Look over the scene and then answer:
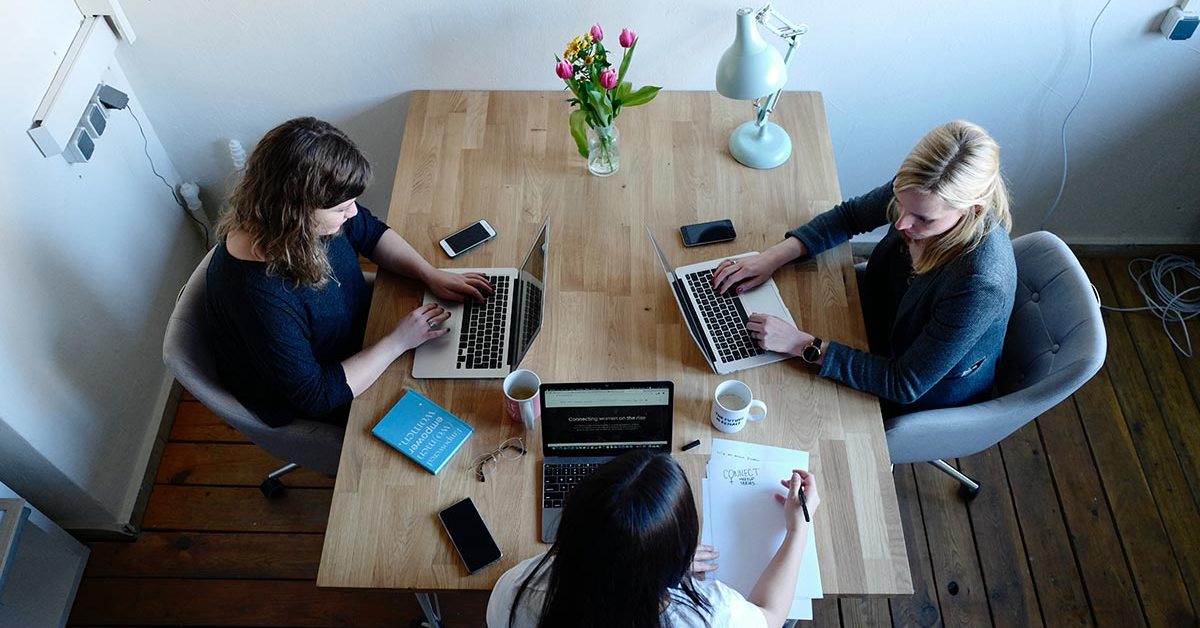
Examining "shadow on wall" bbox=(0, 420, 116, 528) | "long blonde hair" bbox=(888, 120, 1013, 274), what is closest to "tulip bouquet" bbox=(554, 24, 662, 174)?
"long blonde hair" bbox=(888, 120, 1013, 274)

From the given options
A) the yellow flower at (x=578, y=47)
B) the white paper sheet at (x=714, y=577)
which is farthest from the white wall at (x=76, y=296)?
the white paper sheet at (x=714, y=577)

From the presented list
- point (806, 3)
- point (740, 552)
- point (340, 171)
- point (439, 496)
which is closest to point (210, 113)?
point (340, 171)

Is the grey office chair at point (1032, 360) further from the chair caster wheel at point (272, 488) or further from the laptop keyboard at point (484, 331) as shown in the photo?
the chair caster wheel at point (272, 488)

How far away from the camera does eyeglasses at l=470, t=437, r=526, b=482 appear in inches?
64.7

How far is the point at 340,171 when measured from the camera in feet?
5.31

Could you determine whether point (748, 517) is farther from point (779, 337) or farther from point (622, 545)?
point (622, 545)

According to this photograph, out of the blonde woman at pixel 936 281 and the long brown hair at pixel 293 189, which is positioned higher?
the long brown hair at pixel 293 189

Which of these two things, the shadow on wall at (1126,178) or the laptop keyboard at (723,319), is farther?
the shadow on wall at (1126,178)

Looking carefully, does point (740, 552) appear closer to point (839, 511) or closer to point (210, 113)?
point (839, 511)

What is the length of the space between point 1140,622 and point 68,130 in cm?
303

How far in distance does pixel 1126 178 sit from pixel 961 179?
4.97 feet

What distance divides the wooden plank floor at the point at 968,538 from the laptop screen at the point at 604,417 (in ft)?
2.74

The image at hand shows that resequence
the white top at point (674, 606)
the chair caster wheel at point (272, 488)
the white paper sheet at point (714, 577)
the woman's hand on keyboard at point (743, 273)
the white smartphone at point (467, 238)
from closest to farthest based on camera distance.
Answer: the white top at point (674, 606) → the white paper sheet at point (714, 577) → the woman's hand on keyboard at point (743, 273) → the white smartphone at point (467, 238) → the chair caster wheel at point (272, 488)

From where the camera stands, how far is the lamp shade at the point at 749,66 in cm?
182
